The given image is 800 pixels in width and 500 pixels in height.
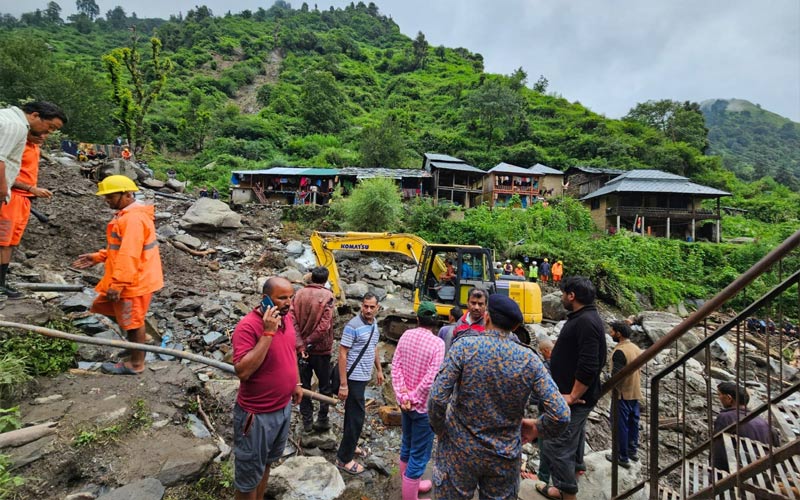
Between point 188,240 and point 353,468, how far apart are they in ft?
36.5

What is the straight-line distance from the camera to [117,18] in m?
91.7

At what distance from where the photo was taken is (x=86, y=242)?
7.30 meters

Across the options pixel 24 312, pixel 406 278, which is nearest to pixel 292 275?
pixel 406 278

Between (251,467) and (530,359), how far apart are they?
1.89m

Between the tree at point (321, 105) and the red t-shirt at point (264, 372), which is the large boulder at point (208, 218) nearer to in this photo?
the red t-shirt at point (264, 372)

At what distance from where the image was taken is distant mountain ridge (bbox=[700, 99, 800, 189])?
66.2 m

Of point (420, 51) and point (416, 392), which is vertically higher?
point (420, 51)

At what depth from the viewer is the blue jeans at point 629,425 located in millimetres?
3826

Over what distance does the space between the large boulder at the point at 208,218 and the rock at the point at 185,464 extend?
12.4 m

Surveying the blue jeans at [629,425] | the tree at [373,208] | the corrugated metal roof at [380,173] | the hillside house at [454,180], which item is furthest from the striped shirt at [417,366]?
the hillside house at [454,180]

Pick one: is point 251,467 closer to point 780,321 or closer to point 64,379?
point 64,379

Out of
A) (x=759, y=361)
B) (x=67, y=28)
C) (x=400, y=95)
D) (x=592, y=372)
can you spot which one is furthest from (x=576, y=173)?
(x=67, y=28)

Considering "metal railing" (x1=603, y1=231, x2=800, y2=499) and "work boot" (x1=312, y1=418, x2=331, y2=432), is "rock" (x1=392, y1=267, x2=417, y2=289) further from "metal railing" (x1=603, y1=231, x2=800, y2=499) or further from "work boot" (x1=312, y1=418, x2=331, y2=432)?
"metal railing" (x1=603, y1=231, x2=800, y2=499)

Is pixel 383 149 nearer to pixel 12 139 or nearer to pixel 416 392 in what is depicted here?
pixel 12 139
